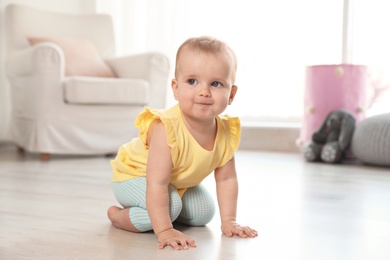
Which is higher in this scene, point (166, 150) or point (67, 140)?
point (166, 150)

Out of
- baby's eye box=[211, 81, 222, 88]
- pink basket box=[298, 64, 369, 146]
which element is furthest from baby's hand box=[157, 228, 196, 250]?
pink basket box=[298, 64, 369, 146]

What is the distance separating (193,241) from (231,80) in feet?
1.21

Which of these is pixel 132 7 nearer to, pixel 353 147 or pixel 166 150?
pixel 353 147

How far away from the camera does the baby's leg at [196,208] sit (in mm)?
1319

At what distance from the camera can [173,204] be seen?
124cm

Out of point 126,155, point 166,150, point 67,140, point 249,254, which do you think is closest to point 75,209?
point 126,155

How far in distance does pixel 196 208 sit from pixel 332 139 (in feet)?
5.81

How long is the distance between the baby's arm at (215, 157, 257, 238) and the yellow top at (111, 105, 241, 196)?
2 centimetres

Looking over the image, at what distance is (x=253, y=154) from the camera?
11.1 feet

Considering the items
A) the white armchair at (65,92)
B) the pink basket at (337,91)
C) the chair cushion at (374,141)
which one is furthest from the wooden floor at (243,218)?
the pink basket at (337,91)

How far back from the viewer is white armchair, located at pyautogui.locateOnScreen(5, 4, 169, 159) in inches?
114

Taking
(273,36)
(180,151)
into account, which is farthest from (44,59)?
(180,151)

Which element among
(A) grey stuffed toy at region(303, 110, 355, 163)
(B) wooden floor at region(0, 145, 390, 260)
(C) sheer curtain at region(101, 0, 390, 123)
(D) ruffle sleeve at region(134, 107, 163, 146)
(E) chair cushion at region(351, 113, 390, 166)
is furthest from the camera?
(C) sheer curtain at region(101, 0, 390, 123)

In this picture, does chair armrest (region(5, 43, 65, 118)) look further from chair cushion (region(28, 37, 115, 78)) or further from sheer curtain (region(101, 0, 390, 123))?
sheer curtain (region(101, 0, 390, 123))
